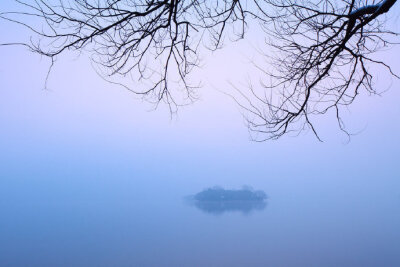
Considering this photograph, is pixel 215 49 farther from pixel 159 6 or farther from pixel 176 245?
pixel 176 245

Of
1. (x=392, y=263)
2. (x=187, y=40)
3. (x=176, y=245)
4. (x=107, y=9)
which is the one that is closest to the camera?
(x=107, y=9)

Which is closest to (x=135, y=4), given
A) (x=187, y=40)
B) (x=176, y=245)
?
(x=187, y=40)

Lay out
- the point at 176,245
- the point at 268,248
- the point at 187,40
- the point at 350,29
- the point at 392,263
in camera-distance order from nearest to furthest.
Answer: the point at 350,29 → the point at 187,40 → the point at 392,263 → the point at 268,248 → the point at 176,245

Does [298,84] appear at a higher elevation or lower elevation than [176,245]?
higher

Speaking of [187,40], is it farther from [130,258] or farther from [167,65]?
[130,258]

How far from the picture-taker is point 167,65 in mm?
2268

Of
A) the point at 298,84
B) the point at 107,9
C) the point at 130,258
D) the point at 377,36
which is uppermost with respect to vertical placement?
the point at 377,36

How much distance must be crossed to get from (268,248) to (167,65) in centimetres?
2614

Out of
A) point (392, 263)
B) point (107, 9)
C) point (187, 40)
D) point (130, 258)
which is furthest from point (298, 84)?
point (392, 263)

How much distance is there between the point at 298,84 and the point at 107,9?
1512 mm

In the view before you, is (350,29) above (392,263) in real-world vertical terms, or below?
above

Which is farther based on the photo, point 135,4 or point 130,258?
point 130,258

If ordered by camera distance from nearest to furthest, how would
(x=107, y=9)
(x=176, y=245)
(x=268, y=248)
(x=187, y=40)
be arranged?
(x=107, y=9)
(x=187, y=40)
(x=268, y=248)
(x=176, y=245)

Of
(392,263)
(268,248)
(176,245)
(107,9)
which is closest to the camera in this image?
(107,9)
